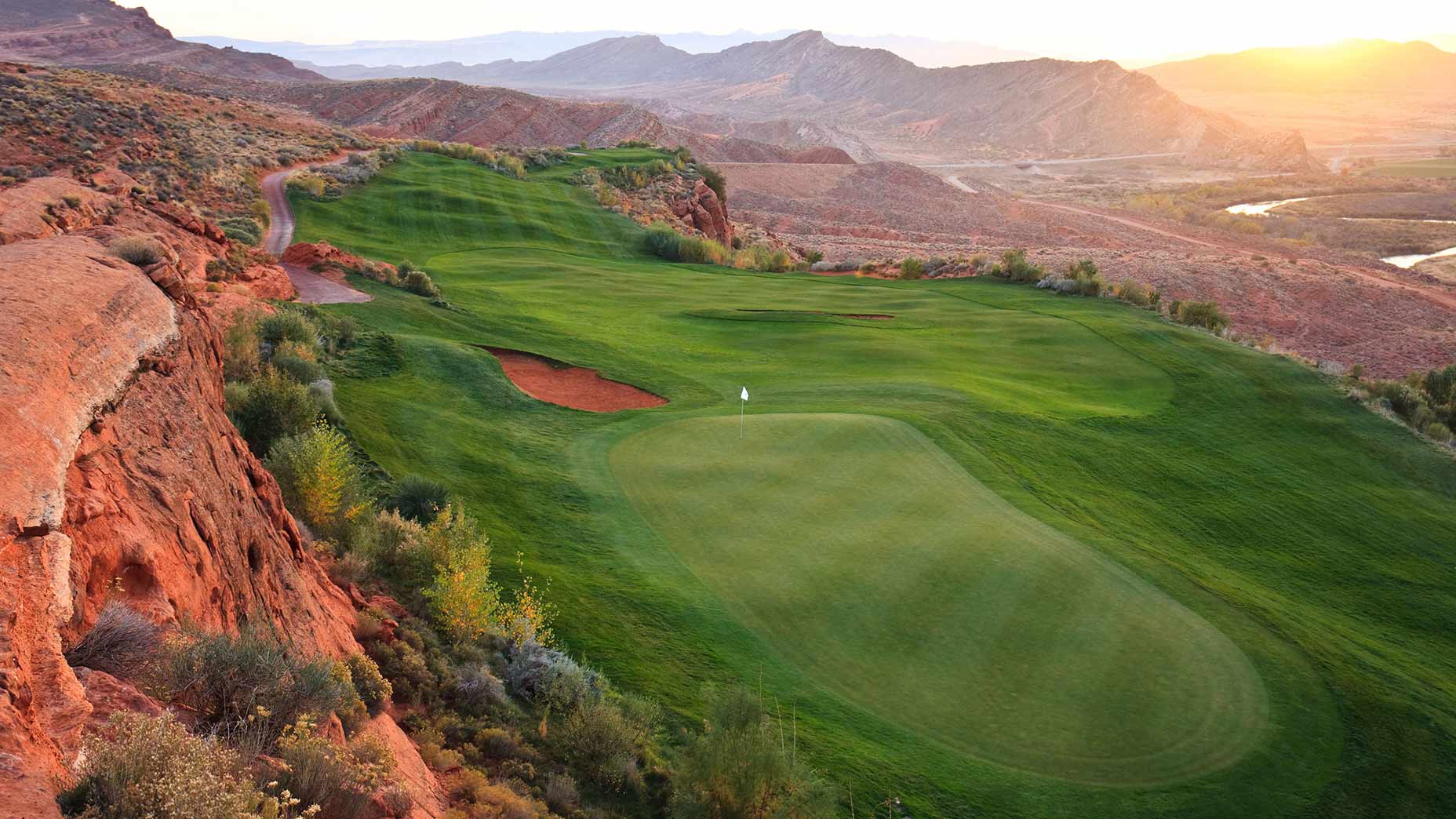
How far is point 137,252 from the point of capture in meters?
9.91

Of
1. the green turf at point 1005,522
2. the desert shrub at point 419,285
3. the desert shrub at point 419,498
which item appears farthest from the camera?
the desert shrub at point 419,285

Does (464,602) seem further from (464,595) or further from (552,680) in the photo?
(552,680)

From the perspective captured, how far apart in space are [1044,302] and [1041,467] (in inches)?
686

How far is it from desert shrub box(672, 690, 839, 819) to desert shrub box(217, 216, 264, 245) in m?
28.2

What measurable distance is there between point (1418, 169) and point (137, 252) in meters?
143

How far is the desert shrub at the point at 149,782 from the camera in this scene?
13.5 ft

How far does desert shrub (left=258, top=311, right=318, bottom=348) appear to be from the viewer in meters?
18.2

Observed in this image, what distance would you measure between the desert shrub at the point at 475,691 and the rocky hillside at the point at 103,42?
478 ft

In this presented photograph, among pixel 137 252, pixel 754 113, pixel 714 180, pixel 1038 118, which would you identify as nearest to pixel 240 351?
pixel 137 252

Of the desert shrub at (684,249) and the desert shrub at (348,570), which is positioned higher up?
the desert shrub at (684,249)

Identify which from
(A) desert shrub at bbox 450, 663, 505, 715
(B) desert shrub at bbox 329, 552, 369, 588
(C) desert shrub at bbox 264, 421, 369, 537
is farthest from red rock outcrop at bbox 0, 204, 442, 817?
(C) desert shrub at bbox 264, 421, 369, 537

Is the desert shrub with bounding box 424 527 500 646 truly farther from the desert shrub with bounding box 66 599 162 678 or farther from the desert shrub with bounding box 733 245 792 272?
the desert shrub with bounding box 733 245 792 272

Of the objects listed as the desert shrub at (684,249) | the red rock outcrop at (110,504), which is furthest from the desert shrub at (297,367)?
the desert shrub at (684,249)

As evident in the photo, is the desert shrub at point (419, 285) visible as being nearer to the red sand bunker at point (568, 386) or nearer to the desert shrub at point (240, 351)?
the red sand bunker at point (568, 386)
